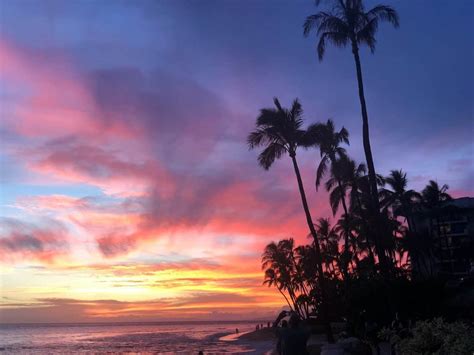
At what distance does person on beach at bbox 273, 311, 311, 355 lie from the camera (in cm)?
902

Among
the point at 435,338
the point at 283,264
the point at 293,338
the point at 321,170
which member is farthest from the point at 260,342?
the point at 435,338

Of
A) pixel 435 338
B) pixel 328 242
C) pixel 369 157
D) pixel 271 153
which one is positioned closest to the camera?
pixel 435 338

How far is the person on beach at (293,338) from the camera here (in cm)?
902

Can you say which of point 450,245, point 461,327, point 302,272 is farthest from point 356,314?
point 450,245

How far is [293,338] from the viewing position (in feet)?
29.7

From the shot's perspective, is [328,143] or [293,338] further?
[328,143]

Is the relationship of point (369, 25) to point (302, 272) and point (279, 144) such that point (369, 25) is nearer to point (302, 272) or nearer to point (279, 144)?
point (279, 144)

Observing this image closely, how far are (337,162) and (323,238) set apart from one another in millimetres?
32705

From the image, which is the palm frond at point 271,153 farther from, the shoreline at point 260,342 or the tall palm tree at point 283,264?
the tall palm tree at point 283,264

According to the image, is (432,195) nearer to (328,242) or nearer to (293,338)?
(328,242)

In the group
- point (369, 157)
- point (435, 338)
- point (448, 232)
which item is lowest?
point (435, 338)

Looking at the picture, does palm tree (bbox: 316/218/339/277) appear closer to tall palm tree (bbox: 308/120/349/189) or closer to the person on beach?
tall palm tree (bbox: 308/120/349/189)

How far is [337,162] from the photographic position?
38938 millimetres

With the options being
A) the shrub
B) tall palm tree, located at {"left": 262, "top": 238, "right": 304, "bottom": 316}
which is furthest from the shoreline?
the shrub
